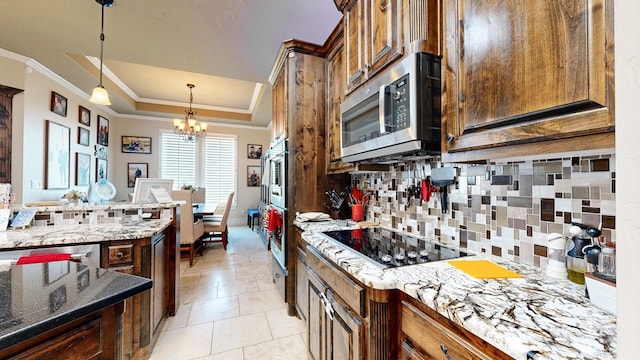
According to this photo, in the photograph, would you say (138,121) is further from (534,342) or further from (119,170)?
(534,342)

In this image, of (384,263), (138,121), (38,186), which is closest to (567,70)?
(384,263)

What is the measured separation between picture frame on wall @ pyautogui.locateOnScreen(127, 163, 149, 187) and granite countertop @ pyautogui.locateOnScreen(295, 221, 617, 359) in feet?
21.9

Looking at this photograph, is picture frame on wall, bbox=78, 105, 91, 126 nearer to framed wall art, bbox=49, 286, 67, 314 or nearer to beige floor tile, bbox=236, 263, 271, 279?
beige floor tile, bbox=236, 263, 271, 279

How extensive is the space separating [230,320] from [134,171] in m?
5.47

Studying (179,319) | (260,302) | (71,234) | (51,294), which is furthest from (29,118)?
(51,294)

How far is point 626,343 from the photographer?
1.18 feet

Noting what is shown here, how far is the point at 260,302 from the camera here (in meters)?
2.55

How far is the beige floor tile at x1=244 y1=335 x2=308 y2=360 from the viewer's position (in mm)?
1778

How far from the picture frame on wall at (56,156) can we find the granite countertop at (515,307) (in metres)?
4.94

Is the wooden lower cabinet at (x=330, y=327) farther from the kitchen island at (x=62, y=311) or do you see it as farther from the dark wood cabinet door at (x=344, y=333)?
the kitchen island at (x=62, y=311)

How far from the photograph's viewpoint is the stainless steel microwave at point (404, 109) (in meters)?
1.09

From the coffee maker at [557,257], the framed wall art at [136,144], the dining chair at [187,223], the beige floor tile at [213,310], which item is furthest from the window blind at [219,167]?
the coffee maker at [557,257]

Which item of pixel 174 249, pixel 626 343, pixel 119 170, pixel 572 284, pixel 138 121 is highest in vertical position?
pixel 138 121

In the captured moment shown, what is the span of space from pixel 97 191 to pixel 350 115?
2515 mm
